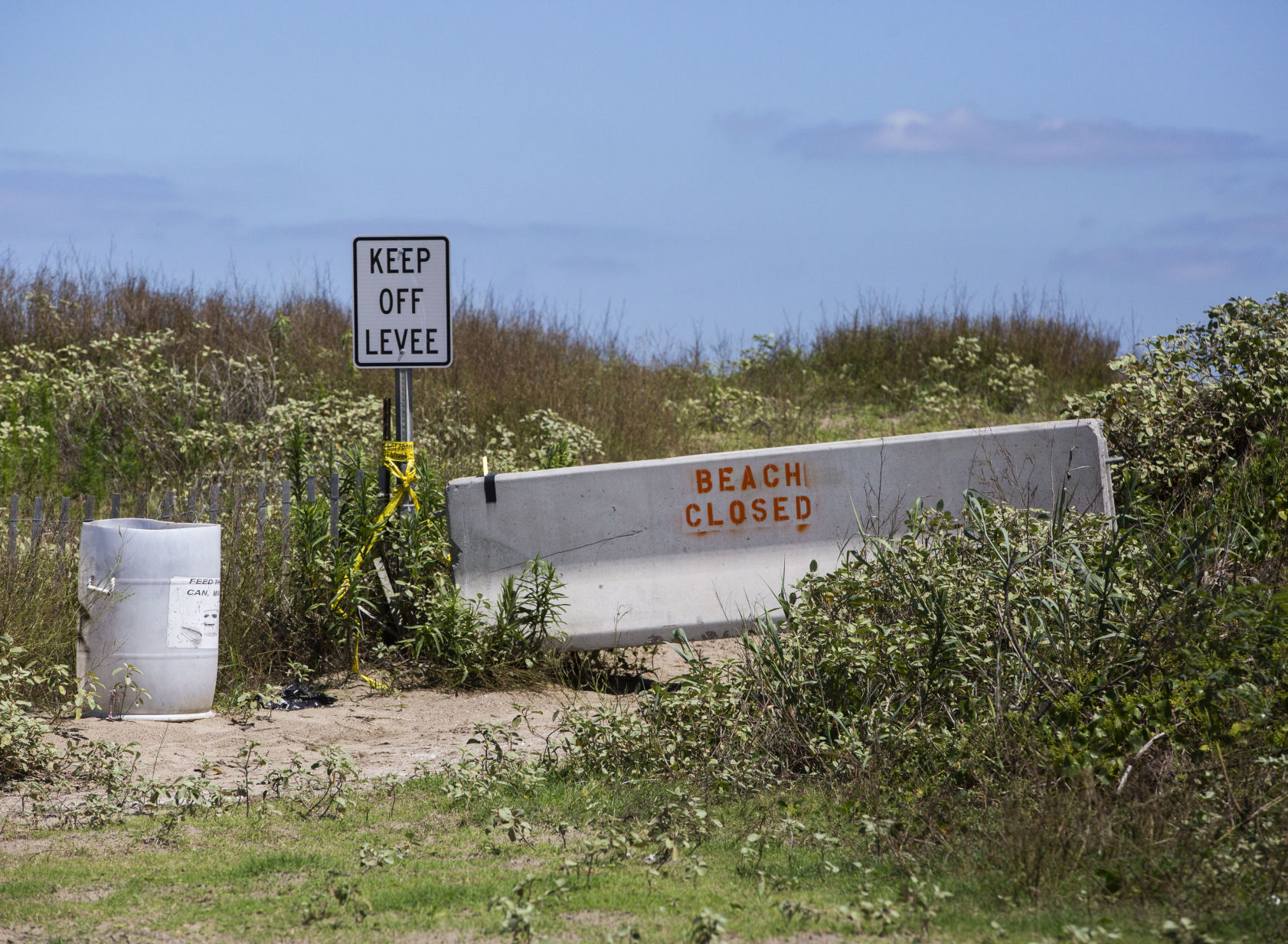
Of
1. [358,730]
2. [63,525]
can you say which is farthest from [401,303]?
[358,730]

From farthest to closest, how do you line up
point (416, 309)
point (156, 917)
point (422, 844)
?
point (416, 309) → point (422, 844) → point (156, 917)

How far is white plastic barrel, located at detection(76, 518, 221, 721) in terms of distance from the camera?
6480 millimetres

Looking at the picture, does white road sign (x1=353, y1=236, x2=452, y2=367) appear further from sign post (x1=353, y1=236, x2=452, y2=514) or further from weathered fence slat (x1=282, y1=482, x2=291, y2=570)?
weathered fence slat (x1=282, y1=482, x2=291, y2=570)

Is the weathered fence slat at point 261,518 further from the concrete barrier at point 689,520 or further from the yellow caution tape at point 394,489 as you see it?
the concrete barrier at point 689,520

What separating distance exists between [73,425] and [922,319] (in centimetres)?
1257

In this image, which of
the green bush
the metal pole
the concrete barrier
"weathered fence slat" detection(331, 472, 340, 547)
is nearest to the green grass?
the concrete barrier

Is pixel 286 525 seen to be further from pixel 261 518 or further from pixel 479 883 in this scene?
pixel 479 883

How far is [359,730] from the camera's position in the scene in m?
6.50

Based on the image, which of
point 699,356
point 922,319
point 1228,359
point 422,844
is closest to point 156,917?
point 422,844

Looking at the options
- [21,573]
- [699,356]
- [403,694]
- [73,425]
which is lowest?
[403,694]

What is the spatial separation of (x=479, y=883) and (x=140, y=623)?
11.3ft

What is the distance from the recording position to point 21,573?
281 inches

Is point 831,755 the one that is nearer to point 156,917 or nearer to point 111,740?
point 156,917

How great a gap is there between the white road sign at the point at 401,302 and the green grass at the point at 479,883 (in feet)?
13.0
